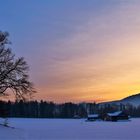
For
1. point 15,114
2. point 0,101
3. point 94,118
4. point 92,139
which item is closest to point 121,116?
point 94,118

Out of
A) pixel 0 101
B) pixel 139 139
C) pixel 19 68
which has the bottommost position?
pixel 139 139

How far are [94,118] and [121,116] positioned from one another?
23.3 meters

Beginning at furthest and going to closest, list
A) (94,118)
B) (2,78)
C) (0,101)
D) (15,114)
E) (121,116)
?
(15,114) < (94,118) < (121,116) < (0,101) < (2,78)

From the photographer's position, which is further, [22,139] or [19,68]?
[19,68]

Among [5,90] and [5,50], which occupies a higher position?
[5,50]

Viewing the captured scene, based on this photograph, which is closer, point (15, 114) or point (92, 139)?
point (92, 139)

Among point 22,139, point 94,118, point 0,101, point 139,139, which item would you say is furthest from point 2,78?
point 94,118

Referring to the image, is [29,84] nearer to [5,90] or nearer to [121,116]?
[5,90]

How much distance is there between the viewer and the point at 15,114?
19862 cm

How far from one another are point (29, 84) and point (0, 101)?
19.3 ft

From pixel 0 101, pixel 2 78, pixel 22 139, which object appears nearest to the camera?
pixel 22 139

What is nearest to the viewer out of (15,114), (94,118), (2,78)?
(2,78)

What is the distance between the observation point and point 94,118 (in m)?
170

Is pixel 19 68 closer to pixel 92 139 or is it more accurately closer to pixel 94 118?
pixel 92 139
